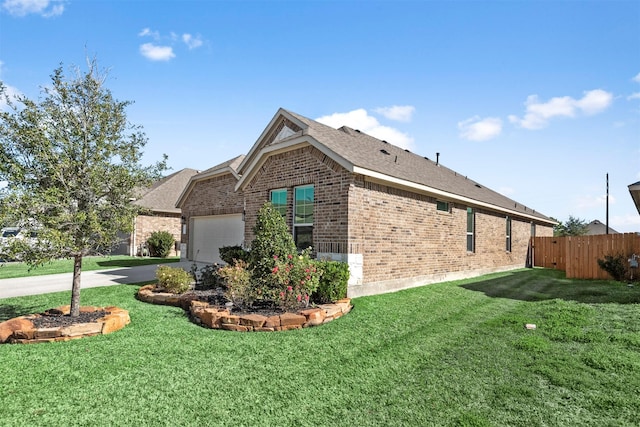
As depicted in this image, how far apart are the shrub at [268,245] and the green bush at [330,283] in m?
0.86

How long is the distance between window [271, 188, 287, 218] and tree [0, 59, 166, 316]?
4.54 meters

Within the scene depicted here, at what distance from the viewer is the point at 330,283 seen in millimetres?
7371

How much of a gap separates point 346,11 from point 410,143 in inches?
449

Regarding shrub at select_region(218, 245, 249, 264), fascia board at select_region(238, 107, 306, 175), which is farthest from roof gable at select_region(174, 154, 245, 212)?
shrub at select_region(218, 245, 249, 264)

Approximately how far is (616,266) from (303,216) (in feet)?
39.0

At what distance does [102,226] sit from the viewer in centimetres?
591

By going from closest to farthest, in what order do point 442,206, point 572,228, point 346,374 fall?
1. point 346,374
2. point 442,206
3. point 572,228

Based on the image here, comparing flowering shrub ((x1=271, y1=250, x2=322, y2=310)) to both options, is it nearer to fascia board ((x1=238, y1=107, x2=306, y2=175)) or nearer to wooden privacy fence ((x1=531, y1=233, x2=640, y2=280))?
fascia board ((x1=238, y1=107, x2=306, y2=175))

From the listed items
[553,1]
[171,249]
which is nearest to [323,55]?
[553,1]

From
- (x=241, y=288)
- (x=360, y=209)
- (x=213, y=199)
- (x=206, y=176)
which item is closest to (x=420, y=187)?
(x=360, y=209)

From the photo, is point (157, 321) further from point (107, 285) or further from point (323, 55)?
point (323, 55)

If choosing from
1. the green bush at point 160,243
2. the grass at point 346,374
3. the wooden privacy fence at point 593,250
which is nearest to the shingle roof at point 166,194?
the green bush at point 160,243

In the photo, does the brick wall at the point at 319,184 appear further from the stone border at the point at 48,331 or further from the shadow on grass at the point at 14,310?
the shadow on grass at the point at 14,310

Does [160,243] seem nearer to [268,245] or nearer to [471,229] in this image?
[268,245]
